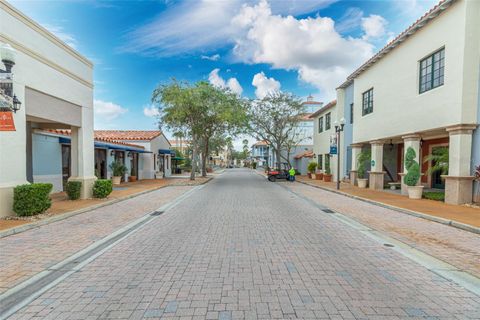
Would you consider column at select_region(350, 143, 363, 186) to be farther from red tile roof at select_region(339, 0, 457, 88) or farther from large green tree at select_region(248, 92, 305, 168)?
large green tree at select_region(248, 92, 305, 168)

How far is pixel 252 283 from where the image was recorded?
383 cm

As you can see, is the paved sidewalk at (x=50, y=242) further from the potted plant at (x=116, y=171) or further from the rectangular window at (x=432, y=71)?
the rectangular window at (x=432, y=71)

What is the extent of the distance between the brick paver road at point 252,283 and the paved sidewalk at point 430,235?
2.89 ft

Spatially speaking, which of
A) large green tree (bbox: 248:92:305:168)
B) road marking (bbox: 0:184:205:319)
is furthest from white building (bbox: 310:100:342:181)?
road marking (bbox: 0:184:205:319)

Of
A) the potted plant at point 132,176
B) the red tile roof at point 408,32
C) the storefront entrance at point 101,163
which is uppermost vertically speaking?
the red tile roof at point 408,32

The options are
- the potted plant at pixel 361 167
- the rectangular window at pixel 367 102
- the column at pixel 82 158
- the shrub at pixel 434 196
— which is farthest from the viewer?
the potted plant at pixel 361 167

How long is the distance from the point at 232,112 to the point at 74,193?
1403 cm

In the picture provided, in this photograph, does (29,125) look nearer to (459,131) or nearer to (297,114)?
(459,131)

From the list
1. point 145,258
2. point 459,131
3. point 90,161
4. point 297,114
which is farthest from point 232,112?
point 145,258

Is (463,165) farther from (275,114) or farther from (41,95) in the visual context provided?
(275,114)

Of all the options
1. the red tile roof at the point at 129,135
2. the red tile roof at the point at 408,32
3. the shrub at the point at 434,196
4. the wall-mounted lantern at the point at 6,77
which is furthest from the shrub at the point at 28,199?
the red tile roof at the point at 129,135

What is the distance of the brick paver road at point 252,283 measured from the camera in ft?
10.3

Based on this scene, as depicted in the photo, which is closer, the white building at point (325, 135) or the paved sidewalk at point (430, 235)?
the paved sidewalk at point (430, 235)

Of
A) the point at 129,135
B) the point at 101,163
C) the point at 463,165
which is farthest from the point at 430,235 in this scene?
the point at 129,135
